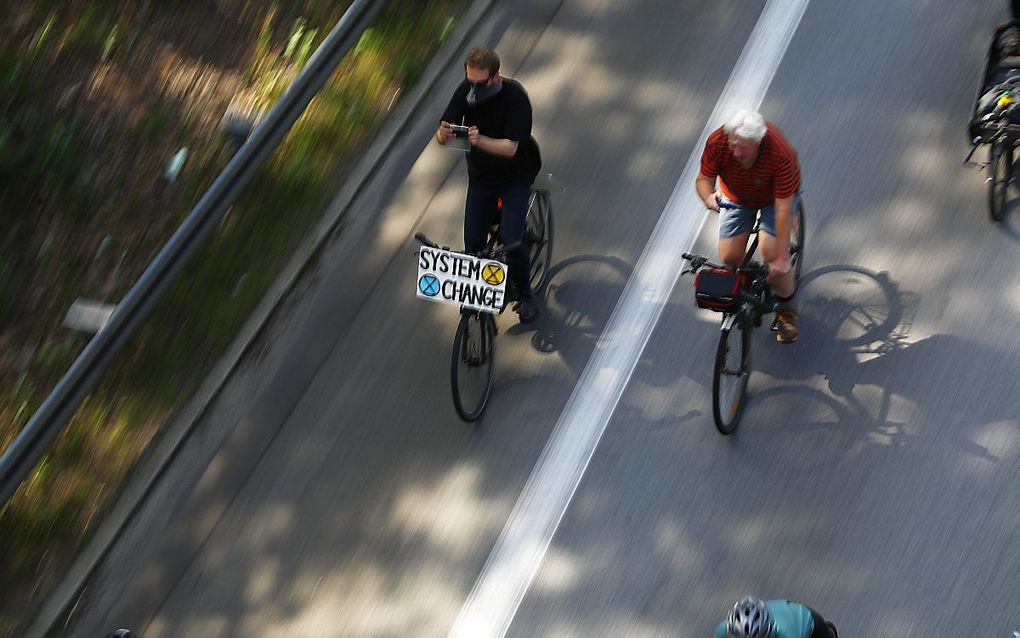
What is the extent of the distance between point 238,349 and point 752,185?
3.93m

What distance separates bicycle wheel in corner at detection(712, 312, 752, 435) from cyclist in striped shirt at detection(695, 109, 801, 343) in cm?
44

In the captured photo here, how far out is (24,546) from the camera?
7512 millimetres

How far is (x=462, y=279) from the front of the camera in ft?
23.7

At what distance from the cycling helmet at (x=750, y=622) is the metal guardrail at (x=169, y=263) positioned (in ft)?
14.0

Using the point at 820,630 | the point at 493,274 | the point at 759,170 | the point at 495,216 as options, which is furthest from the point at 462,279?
the point at 820,630

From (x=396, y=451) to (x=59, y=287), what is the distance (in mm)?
3287

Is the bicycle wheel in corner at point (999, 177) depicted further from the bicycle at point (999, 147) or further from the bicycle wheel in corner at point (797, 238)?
the bicycle wheel in corner at point (797, 238)

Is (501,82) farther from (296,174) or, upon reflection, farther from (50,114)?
(50,114)

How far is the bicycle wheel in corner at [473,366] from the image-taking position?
24.7 feet

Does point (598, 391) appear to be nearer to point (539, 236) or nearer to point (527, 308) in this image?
point (527, 308)

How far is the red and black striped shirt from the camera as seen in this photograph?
6684 mm

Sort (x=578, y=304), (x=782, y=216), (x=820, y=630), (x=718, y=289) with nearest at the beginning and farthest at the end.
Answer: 1. (x=820, y=630)
2. (x=718, y=289)
3. (x=782, y=216)
4. (x=578, y=304)

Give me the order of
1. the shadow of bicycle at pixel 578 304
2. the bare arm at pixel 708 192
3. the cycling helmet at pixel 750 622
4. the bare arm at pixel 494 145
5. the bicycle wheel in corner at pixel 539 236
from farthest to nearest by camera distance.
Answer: the bicycle wheel in corner at pixel 539 236 → the shadow of bicycle at pixel 578 304 → the bare arm at pixel 494 145 → the bare arm at pixel 708 192 → the cycling helmet at pixel 750 622

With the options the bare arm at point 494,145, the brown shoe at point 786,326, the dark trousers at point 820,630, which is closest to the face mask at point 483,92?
the bare arm at point 494,145
